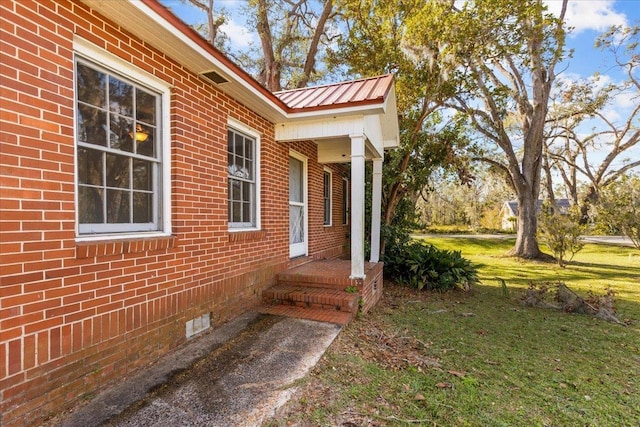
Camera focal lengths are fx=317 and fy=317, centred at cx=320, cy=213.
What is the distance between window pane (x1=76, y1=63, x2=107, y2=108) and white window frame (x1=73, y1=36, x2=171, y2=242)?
84 millimetres

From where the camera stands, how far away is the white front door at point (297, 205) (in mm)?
6609

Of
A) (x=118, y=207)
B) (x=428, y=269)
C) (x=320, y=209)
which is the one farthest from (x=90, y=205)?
(x=428, y=269)

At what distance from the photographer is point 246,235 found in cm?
461

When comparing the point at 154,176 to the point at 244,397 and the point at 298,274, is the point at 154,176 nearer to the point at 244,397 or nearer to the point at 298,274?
the point at 244,397

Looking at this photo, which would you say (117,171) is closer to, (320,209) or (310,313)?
(310,313)

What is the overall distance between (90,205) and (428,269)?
285 inches

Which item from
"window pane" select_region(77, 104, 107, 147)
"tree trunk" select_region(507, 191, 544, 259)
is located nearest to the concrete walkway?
"window pane" select_region(77, 104, 107, 147)

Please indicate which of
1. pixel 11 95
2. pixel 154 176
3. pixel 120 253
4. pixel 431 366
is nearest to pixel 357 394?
pixel 431 366

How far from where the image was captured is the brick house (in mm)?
2100

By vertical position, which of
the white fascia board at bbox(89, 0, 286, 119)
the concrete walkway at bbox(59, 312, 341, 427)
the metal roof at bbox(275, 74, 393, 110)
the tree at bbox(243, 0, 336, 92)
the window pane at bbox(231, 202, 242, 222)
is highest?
the tree at bbox(243, 0, 336, 92)

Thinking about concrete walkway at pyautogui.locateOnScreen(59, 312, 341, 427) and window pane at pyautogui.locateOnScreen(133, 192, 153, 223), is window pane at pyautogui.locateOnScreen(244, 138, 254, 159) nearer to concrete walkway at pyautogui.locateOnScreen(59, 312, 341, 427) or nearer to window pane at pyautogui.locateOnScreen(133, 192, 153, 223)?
window pane at pyautogui.locateOnScreen(133, 192, 153, 223)

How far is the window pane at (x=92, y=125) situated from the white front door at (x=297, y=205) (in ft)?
12.8

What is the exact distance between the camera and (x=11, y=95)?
6.68 ft

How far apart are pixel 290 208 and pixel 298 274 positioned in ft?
5.25
